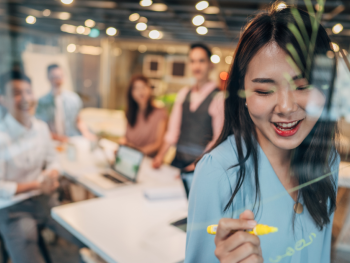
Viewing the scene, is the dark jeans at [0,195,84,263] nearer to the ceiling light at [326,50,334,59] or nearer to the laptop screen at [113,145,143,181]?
the laptop screen at [113,145,143,181]

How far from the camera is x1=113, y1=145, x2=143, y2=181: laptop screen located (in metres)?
1.27

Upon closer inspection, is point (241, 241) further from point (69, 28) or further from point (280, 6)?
point (69, 28)

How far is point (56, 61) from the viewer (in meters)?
2.76

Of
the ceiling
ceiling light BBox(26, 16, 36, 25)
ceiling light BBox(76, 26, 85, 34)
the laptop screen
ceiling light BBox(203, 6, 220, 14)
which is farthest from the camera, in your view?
ceiling light BBox(76, 26, 85, 34)

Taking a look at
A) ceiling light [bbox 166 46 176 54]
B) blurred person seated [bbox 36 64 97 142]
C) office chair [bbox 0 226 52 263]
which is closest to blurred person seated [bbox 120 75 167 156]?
A: blurred person seated [bbox 36 64 97 142]

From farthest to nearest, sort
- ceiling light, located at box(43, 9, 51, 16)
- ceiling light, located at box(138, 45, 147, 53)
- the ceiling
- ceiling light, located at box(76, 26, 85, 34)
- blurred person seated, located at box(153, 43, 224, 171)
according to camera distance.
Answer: ceiling light, located at box(138, 45, 147, 53) < ceiling light, located at box(76, 26, 85, 34) < ceiling light, located at box(43, 9, 51, 16) < the ceiling < blurred person seated, located at box(153, 43, 224, 171)

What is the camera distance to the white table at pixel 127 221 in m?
0.72

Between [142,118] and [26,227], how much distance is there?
102cm

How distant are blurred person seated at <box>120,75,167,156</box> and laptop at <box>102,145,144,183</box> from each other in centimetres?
42

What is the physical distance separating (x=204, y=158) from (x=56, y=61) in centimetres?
279

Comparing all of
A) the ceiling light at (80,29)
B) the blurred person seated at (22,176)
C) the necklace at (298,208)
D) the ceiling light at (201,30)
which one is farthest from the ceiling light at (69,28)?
the necklace at (298,208)

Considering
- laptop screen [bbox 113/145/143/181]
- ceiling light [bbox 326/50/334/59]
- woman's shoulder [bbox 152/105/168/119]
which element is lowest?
Answer: laptop screen [bbox 113/145/143/181]

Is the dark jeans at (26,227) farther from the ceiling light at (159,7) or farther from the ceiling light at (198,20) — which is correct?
the ceiling light at (198,20)

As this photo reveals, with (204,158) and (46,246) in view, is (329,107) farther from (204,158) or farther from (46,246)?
(46,246)
